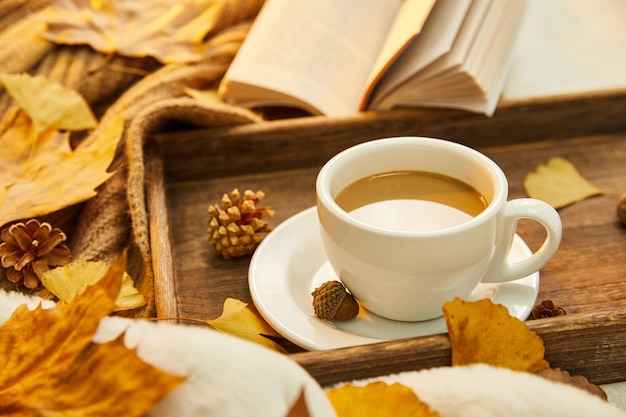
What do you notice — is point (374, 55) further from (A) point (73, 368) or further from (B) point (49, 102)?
(A) point (73, 368)

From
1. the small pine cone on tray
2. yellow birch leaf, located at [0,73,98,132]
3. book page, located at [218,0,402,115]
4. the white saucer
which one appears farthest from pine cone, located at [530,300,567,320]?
yellow birch leaf, located at [0,73,98,132]

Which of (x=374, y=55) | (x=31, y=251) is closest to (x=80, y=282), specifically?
(x=31, y=251)

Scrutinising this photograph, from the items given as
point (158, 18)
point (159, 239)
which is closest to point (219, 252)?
point (159, 239)

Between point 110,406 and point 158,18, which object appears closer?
point 110,406

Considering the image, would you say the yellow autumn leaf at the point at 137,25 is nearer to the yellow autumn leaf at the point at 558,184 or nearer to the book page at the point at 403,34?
the book page at the point at 403,34

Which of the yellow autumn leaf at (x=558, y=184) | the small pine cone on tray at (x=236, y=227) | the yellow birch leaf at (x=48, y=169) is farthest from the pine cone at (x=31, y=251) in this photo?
the yellow autumn leaf at (x=558, y=184)

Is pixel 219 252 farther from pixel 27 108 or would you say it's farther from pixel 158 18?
pixel 158 18
